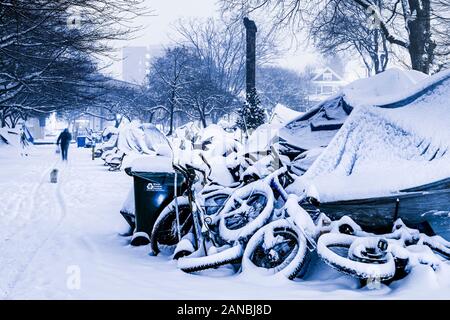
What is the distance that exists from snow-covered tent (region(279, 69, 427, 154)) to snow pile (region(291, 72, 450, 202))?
4.33ft

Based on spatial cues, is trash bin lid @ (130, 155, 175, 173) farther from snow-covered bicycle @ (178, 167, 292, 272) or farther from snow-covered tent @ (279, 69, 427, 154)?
snow-covered tent @ (279, 69, 427, 154)

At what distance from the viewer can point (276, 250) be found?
198 inches

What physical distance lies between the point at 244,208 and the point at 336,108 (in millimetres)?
2316

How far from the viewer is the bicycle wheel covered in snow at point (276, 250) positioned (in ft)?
15.5

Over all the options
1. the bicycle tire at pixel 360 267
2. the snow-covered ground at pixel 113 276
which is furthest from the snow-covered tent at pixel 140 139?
the bicycle tire at pixel 360 267

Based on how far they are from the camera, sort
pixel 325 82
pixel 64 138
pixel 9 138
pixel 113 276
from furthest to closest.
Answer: pixel 325 82
pixel 9 138
pixel 64 138
pixel 113 276

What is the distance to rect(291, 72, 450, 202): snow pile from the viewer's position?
477 centimetres

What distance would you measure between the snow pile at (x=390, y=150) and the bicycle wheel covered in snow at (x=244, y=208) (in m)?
0.48

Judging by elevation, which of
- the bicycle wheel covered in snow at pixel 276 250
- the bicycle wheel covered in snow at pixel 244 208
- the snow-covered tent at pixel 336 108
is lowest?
the bicycle wheel covered in snow at pixel 276 250

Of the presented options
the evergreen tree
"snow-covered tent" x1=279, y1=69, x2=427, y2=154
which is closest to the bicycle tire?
"snow-covered tent" x1=279, y1=69, x2=427, y2=154

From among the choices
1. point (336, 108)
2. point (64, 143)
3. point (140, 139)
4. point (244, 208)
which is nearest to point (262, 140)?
point (336, 108)

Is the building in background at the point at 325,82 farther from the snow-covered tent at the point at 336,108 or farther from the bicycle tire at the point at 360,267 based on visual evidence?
the bicycle tire at the point at 360,267

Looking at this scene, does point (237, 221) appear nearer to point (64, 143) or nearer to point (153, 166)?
point (153, 166)
